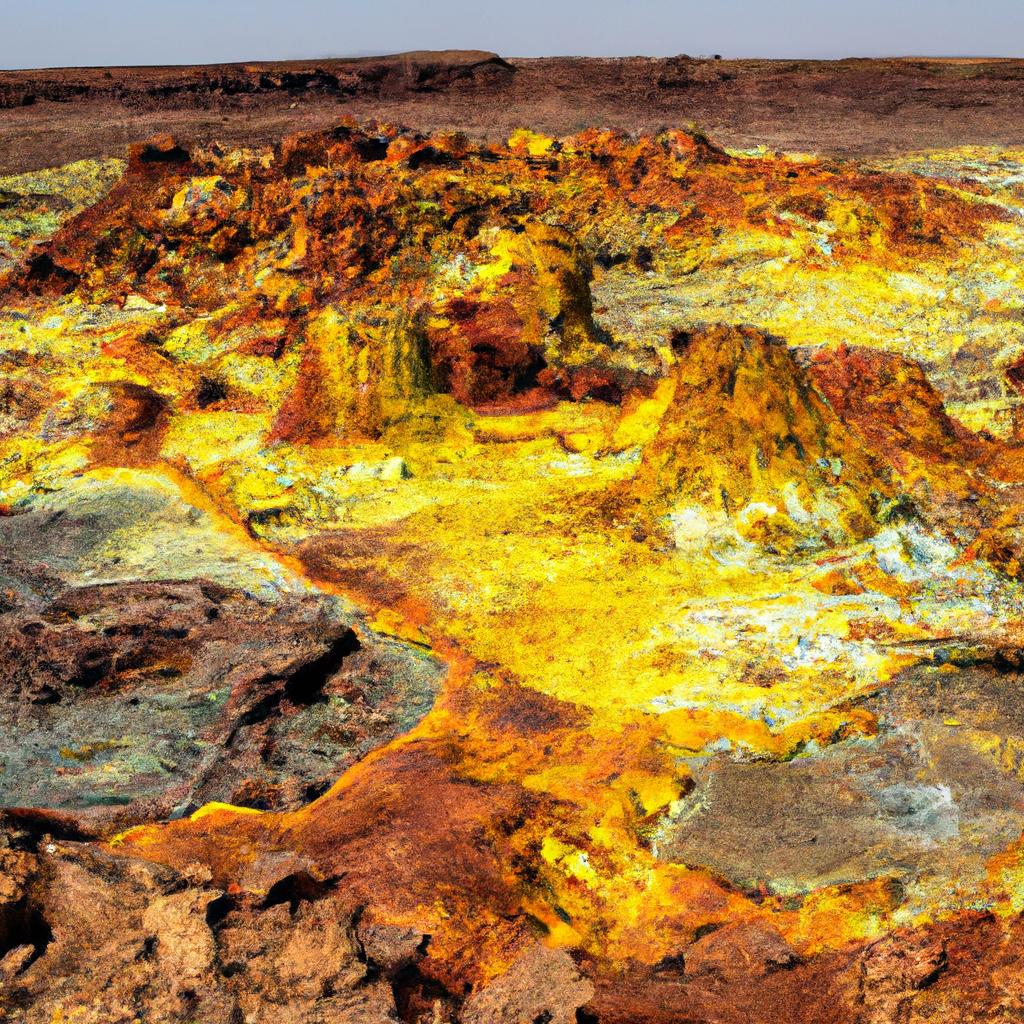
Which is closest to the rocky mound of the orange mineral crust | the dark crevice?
the orange mineral crust

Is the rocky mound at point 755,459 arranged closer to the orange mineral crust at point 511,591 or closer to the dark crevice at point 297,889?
the orange mineral crust at point 511,591

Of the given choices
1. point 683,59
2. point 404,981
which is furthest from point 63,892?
point 683,59

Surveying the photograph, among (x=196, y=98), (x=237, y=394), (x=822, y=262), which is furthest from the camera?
(x=196, y=98)

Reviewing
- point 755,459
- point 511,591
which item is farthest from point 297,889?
point 755,459

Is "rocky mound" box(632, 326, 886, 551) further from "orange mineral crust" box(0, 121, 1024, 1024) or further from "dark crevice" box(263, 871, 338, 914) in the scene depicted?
"dark crevice" box(263, 871, 338, 914)

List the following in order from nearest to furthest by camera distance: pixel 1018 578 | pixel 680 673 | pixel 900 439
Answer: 1. pixel 680 673
2. pixel 1018 578
3. pixel 900 439

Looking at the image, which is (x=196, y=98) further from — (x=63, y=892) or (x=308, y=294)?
(x=63, y=892)

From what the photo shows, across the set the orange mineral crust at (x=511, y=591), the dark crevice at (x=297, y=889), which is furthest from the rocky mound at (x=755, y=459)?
the dark crevice at (x=297, y=889)

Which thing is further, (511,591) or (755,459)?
(755,459)

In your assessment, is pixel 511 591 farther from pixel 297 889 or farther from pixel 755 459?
pixel 297 889
